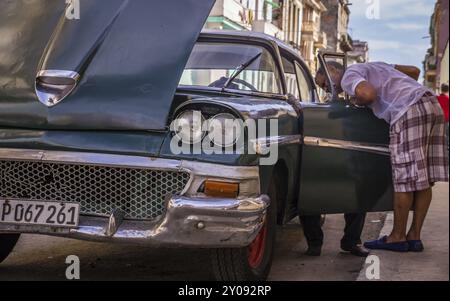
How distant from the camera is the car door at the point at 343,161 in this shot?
463 centimetres

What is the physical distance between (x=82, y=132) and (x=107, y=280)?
3.87ft

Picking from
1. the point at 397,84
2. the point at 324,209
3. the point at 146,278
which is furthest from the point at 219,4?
the point at 146,278

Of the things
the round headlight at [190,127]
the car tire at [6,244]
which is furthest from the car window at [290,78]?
the car tire at [6,244]

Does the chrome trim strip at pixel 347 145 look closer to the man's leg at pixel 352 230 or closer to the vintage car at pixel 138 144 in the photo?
the vintage car at pixel 138 144

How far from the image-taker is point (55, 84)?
3893mm

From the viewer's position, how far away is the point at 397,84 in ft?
16.2

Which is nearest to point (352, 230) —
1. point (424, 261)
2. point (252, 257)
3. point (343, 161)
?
point (424, 261)

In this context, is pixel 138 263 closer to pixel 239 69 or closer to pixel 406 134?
pixel 239 69

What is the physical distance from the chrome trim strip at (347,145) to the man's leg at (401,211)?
31cm

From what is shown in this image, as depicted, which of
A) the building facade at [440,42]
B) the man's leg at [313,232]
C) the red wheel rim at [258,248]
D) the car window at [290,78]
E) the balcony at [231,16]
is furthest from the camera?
the building facade at [440,42]

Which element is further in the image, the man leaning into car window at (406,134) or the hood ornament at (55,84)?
the man leaning into car window at (406,134)

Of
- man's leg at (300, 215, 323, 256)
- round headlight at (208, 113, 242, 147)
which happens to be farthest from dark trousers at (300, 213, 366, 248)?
round headlight at (208, 113, 242, 147)

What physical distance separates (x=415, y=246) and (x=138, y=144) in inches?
94.0
